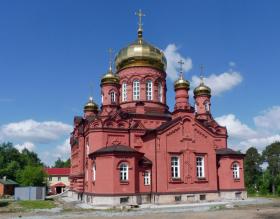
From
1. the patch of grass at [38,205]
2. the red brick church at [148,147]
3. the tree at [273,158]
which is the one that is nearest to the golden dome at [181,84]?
the red brick church at [148,147]

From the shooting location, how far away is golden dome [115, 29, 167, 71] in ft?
101

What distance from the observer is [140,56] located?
30828 mm

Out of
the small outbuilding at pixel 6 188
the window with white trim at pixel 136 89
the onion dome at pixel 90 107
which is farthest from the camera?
the small outbuilding at pixel 6 188

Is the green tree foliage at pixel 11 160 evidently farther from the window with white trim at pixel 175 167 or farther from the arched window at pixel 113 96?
the window with white trim at pixel 175 167

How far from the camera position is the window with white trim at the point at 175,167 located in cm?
2542

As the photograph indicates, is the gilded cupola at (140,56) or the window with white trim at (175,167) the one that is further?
the gilded cupola at (140,56)

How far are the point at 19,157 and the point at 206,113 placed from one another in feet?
151

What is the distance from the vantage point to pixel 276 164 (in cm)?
5688

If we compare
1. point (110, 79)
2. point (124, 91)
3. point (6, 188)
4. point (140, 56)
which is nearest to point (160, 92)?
point (124, 91)

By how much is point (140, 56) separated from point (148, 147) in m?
9.08

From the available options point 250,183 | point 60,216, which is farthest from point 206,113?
point 250,183

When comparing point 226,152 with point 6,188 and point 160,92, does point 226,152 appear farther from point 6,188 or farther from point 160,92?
point 6,188

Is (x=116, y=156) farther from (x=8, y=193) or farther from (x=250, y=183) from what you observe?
(x=250, y=183)

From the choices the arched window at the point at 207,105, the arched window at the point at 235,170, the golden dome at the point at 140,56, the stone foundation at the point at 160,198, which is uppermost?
the golden dome at the point at 140,56
